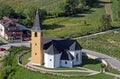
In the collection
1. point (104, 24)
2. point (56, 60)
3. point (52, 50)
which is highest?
point (104, 24)

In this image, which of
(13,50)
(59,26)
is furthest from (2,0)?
(13,50)

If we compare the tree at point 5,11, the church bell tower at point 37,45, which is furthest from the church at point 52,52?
the tree at point 5,11

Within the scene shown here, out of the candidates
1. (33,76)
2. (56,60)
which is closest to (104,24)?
(56,60)

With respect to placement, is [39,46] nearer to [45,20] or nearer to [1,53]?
[1,53]

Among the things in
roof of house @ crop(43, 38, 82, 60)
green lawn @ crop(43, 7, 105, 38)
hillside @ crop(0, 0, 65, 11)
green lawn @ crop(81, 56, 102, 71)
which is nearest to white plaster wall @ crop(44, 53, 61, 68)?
roof of house @ crop(43, 38, 82, 60)

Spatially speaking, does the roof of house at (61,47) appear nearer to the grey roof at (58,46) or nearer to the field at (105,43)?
the grey roof at (58,46)

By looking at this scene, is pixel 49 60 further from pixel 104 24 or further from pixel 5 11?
pixel 5 11

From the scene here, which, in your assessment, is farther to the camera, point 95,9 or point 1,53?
point 95,9
